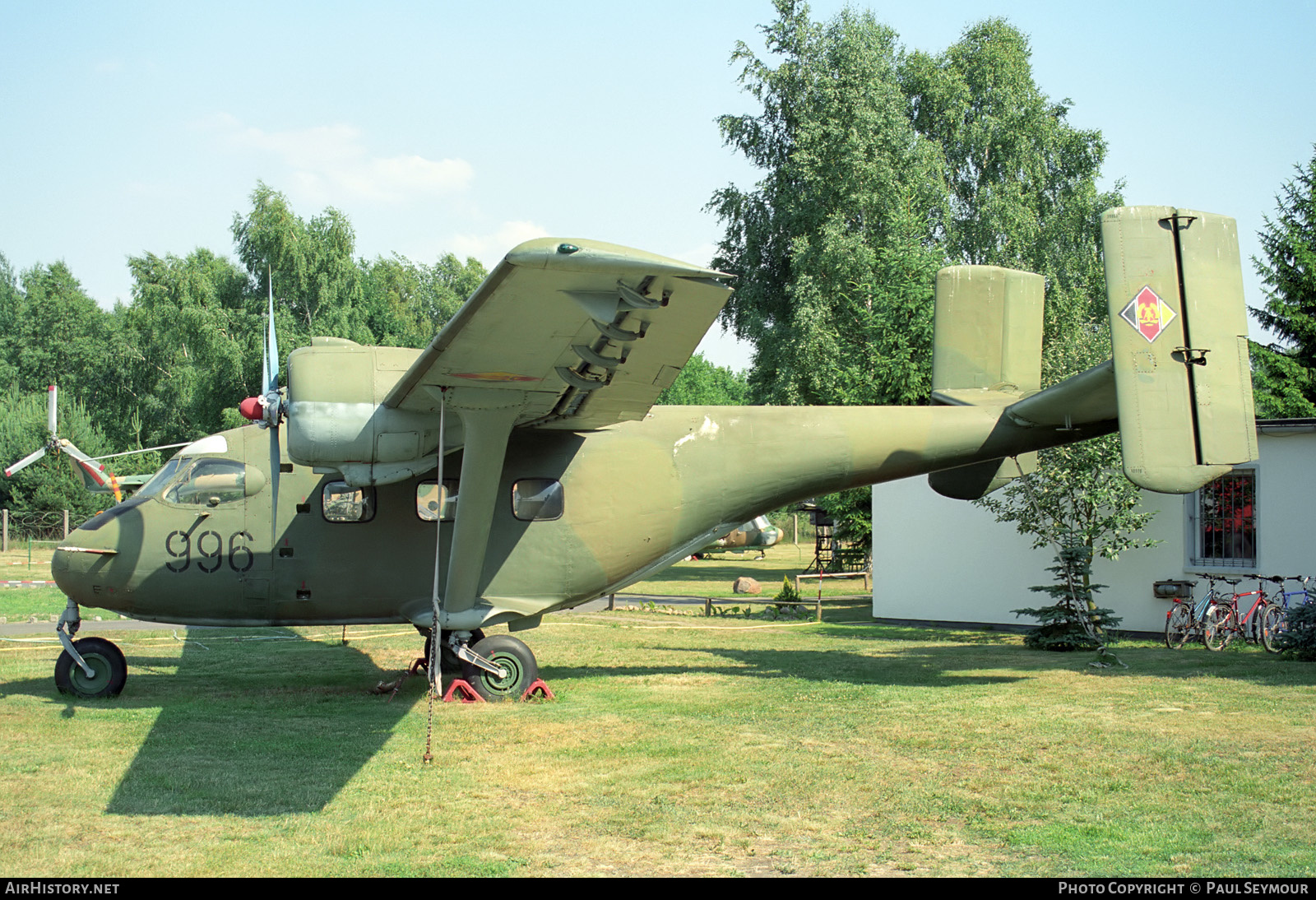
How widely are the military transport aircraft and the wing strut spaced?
24mm

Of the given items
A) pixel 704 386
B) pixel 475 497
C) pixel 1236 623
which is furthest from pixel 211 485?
pixel 704 386

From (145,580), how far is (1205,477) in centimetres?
1099

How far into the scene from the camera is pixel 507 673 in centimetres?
1082

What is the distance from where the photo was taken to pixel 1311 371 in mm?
27234

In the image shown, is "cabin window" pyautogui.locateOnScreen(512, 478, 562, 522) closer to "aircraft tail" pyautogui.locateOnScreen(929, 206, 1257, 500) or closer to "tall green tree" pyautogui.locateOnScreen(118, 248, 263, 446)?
"aircraft tail" pyautogui.locateOnScreen(929, 206, 1257, 500)

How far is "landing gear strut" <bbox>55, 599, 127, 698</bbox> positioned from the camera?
35.5 feet

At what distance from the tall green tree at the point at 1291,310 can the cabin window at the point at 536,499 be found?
22766mm

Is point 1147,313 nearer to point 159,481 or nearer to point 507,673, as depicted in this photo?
→ point 507,673

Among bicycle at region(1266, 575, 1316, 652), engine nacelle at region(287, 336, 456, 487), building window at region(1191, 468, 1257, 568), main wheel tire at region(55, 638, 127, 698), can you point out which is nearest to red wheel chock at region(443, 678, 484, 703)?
engine nacelle at region(287, 336, 456, 487)

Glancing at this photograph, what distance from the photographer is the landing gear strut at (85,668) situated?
10828 millimetres

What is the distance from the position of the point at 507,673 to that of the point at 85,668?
4547 mm

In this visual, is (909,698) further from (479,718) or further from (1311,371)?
(1311,371)

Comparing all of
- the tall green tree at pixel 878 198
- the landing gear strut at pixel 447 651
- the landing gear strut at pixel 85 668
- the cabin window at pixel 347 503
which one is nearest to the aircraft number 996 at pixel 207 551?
the cabin window at pixel 347 503
